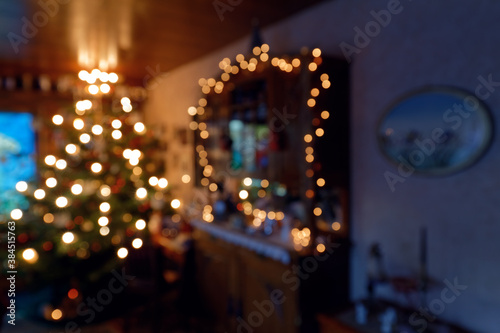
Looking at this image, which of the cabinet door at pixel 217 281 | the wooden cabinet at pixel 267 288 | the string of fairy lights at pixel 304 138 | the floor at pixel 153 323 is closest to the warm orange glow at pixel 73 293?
the floor at pixel 153 323

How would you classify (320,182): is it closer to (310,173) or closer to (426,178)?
(310,173)

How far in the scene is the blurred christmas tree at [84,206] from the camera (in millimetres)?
3051

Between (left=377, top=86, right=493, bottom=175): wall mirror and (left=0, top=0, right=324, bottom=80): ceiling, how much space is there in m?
1.17

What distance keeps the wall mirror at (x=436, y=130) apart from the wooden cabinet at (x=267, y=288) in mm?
874

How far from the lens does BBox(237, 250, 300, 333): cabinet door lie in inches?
85.8

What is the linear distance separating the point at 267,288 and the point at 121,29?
2602mm

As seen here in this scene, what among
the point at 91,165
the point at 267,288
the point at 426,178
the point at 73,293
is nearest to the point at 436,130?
the point at 426,178

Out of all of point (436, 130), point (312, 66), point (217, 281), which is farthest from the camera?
point (217, 281)

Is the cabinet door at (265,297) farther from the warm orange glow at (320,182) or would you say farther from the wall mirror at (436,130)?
the wall mirror at (436,130)

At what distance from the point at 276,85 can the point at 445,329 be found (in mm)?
1864

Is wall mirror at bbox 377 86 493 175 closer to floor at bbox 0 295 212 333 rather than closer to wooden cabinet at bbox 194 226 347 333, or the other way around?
wooden cabinet at bbox 194 226 347 333

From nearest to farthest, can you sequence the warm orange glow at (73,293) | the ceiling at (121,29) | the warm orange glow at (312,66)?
1. the warm orange glow at (312,66)
2. the ceiling at (121,29)
3. the warm orange glow at (73,293)

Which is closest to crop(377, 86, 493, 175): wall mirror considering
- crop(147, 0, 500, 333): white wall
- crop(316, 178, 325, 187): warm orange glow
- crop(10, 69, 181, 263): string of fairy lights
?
crop(147, 0, 500, 333): white wall

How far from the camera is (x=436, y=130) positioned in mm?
1856
